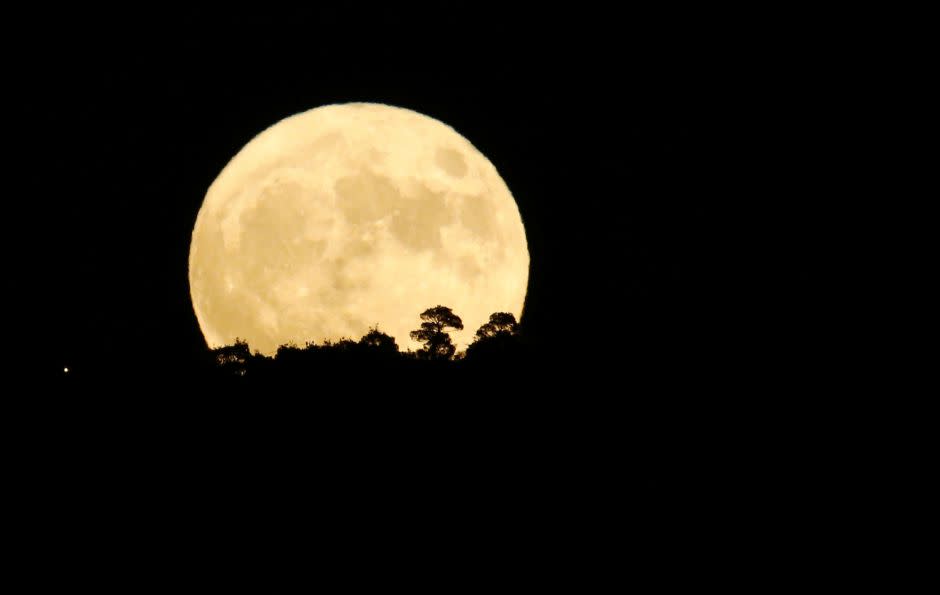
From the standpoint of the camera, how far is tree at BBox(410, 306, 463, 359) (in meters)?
31.2

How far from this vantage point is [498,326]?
3334cm

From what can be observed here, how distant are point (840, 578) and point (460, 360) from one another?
13.9m

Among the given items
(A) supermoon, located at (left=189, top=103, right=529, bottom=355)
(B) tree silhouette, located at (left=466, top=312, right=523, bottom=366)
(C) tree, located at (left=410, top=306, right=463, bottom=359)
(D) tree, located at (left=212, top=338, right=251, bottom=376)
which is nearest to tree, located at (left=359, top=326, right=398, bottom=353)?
(A) supermoon, located at (left=189, top=103, right=529, bottom=355)

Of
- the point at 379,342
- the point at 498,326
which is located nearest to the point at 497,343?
the point at 498,326

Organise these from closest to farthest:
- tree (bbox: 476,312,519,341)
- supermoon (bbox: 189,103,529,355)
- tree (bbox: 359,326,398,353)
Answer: tree (bbox: 359,326,398,353), supermoon (bbox: 189,103,529,355), tree (bbox: 476,312,519,341)

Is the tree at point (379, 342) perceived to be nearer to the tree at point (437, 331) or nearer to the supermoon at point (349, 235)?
the supermoon at point (349, 235)

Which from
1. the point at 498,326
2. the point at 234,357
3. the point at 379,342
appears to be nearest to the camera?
the point at 379,342

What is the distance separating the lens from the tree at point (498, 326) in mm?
32906

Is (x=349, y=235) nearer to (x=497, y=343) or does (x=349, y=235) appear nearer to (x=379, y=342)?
(x=379, y=342)

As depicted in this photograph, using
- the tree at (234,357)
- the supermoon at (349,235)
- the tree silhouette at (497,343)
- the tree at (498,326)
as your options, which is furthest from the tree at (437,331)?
the tree at (234,357)

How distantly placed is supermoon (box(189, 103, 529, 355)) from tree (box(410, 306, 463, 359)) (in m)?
0.29

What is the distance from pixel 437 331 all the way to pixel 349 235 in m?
4.50

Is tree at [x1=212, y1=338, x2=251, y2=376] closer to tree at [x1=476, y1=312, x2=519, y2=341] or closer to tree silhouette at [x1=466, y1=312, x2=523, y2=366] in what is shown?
tree silhouette at [x1=466, y1=312, x2=523, y2=366]

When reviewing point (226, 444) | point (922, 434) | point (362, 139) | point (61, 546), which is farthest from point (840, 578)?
point (362, 139)
